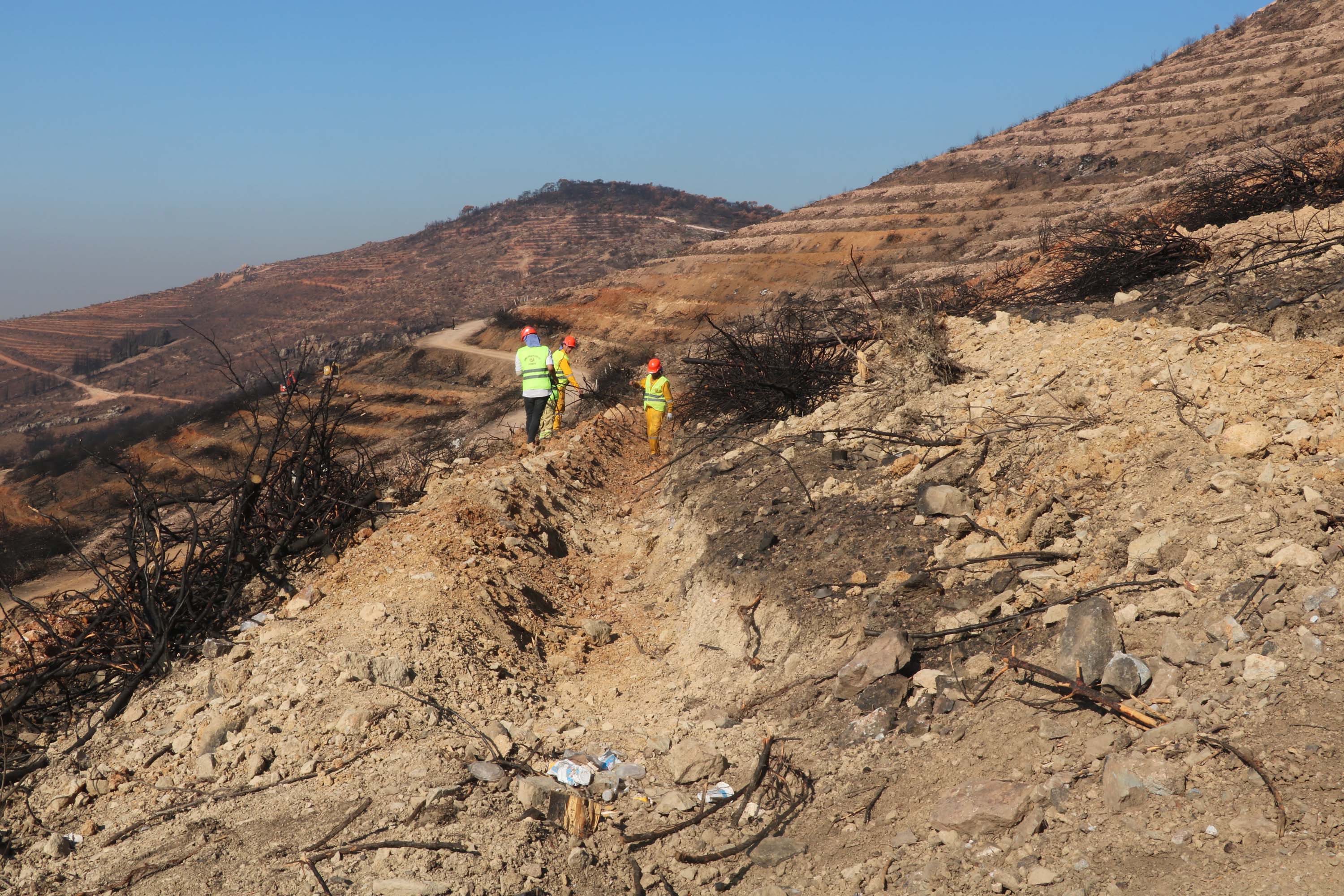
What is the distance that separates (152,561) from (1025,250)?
19.0 metres

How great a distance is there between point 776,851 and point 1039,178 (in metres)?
28.7

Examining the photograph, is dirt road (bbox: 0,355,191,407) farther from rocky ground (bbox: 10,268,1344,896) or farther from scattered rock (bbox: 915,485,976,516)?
scattered rock (bbox: 915,485,976,516)

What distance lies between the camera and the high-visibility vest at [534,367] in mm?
9898

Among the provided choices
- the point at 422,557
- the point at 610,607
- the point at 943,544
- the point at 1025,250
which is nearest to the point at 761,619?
the point at 943,544

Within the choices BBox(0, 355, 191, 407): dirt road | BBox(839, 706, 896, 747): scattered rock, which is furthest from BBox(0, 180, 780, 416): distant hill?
BBox(839, 706, 896, 747): scattered rock

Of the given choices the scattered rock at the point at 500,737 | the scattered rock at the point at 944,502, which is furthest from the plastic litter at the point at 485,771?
the scattered rock at the point at 944,502

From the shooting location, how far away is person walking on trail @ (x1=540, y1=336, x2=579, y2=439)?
10.5 m

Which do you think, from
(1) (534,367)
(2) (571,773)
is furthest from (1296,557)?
(1) (534,367)

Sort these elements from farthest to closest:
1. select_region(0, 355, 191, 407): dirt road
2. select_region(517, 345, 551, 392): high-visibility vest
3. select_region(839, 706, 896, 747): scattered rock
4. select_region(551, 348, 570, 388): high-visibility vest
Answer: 1. select_region(0, 355, 191, 407): dirt road
2. select_region(551, 348, 570, 388): high-visibility vest
3. select_region(517, 345, 551, 392): high-visibility vest
4. select_region(839, 706, 896, 747): scattered rock

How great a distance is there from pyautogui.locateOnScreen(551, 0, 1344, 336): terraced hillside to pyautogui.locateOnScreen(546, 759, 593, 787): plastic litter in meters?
17.8

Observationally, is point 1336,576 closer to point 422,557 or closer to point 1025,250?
point 422,557

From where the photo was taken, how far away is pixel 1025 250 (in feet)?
63.5

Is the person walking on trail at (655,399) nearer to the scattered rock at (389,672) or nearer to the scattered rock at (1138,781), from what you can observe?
the scattered rock at (389,672)

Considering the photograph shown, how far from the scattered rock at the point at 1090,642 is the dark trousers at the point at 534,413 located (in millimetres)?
7628
